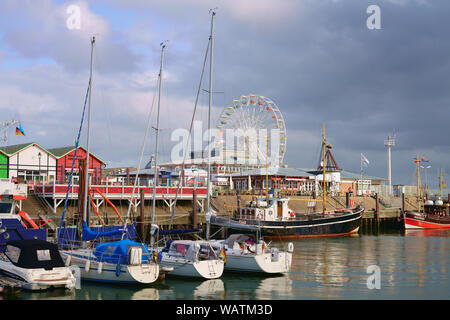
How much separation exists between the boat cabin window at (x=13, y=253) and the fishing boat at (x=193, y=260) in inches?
305

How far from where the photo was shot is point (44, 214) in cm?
4259

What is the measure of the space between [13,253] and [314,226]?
35560 millimetres

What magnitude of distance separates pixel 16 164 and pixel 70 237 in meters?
26.9

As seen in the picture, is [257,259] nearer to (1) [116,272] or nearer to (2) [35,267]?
Answer: (1) [116,272]

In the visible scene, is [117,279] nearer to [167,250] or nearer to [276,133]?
[167,250]

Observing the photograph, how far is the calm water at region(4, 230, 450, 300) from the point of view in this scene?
73.8 feet

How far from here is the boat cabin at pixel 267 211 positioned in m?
49.4

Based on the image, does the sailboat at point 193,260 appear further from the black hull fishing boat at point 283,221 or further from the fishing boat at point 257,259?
the black hull fishing boat at point 283,221

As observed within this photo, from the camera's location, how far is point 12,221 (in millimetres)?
30234

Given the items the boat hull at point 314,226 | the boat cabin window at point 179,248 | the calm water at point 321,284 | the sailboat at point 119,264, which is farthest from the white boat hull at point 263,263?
the boat hull at point 314,226

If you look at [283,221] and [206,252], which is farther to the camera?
[283,221]

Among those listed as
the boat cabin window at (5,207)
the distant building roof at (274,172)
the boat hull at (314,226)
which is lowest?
the boat hull at (314,226)

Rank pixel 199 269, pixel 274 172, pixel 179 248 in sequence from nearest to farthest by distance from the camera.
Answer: pixel 199 269, pixel 179 248, pixel 274 172

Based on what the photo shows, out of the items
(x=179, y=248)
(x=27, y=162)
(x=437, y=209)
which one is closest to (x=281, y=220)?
(x=179, y=248)
